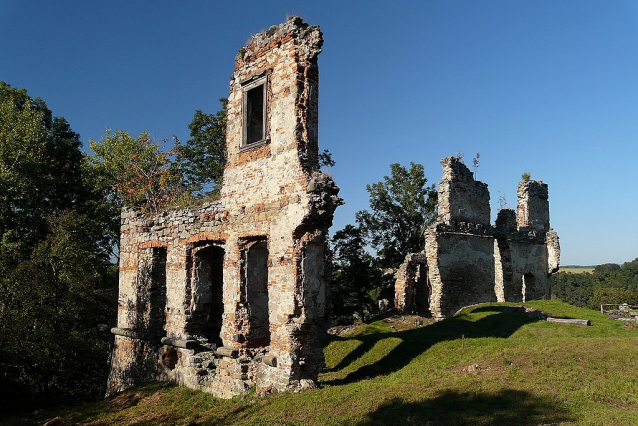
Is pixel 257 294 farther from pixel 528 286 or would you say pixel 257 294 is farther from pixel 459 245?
pixel 528 286

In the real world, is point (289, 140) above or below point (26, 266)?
above

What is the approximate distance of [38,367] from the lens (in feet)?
48.1

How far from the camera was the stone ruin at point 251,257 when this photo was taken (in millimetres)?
9383

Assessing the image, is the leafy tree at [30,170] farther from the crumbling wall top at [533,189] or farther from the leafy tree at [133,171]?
the crumbling wall top at [533,189]

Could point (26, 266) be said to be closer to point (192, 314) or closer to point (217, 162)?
point (192, 314)

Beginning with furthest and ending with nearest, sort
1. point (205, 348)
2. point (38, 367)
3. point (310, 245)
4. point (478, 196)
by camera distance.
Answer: point (478, 196)
point (38, 367)
point (205, 348)
point (310, 245)

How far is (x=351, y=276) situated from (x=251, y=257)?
1719 cm

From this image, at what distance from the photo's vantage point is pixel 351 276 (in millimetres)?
27438

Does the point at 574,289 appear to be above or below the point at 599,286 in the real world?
below

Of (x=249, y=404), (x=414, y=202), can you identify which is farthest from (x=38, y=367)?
(x=414, y=202)

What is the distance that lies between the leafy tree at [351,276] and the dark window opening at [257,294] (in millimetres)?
16770

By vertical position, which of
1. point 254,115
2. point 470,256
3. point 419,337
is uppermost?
point 254,115

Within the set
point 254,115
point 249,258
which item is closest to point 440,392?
point 249,258

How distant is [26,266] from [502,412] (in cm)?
1355
